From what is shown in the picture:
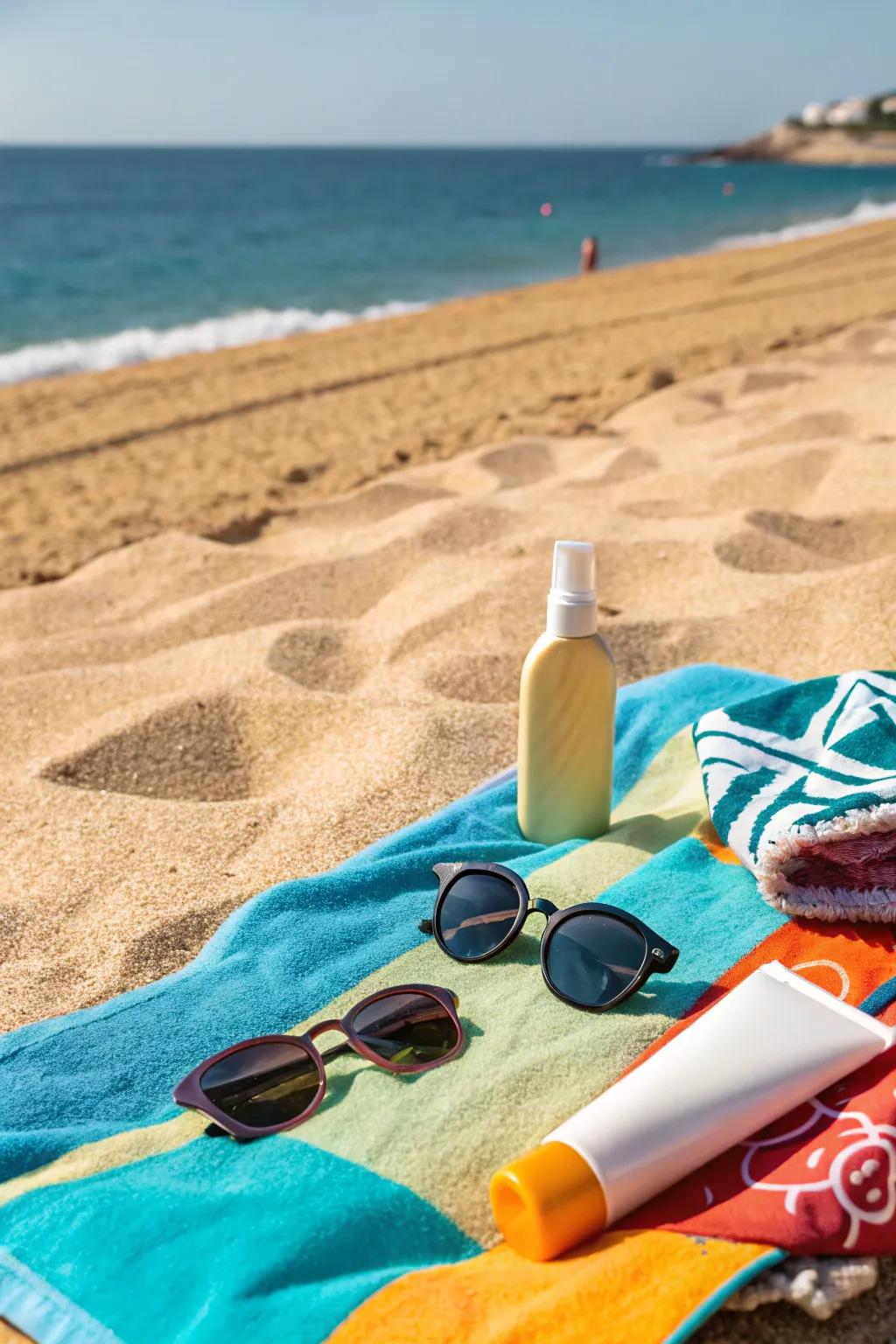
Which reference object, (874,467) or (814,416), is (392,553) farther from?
(814,416)

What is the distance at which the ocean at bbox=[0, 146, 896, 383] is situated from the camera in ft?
43.0

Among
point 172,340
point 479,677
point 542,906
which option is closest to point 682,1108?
point 542,906

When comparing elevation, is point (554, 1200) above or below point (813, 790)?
below

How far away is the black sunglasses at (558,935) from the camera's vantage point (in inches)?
55.1

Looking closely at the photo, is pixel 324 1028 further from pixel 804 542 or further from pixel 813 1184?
pixel 804 542

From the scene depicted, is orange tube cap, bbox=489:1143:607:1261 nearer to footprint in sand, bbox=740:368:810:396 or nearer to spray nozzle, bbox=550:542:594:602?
spray nozzle, bbox=550:542:594:602

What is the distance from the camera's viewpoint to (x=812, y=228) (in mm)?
22688

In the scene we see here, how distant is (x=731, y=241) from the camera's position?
21969 mm

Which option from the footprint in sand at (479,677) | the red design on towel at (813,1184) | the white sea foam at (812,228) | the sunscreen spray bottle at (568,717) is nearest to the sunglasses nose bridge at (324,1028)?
the red design on towel at (813,1184)

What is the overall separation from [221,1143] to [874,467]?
10.6 ft

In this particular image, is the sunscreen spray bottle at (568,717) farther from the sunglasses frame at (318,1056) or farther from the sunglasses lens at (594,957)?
the sunglasses frame at (318,1056)

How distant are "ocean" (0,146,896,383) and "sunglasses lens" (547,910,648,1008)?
9450mm

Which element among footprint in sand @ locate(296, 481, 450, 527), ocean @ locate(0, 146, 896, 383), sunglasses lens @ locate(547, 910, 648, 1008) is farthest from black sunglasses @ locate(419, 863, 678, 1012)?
ocean @ locate(0, 146, 896, 383)

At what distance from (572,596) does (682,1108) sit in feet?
2.55
